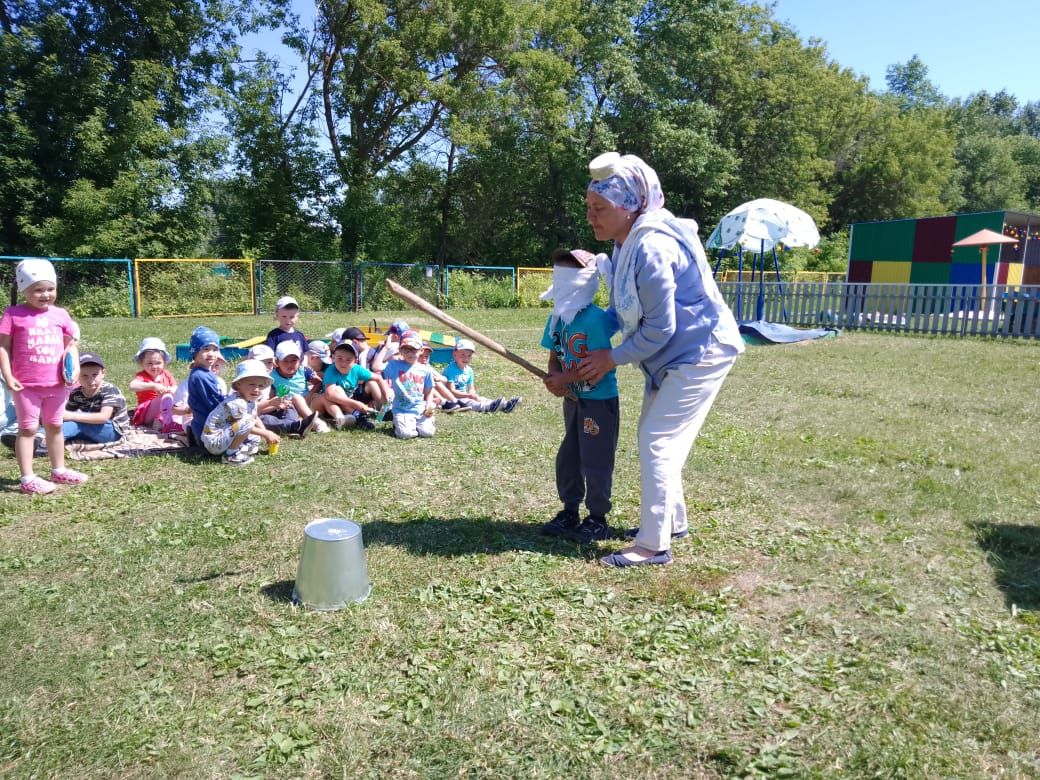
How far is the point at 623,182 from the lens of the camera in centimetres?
372

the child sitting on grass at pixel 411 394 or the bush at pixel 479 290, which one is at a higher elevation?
the bush at pixel 479 290

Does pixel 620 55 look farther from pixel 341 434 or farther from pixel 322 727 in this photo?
pixel 322 727

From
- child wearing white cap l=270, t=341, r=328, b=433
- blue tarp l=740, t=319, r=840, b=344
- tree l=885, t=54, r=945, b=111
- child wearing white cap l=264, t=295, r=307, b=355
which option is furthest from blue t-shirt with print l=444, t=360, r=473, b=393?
tree l=885, t=54, r=945, b=111

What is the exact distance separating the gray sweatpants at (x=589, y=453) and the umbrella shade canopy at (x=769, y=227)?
14.7 metres

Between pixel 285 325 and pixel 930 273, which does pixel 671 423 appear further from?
pixel 930 273

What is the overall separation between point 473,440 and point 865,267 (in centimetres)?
2442

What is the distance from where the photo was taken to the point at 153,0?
2266 centimetres

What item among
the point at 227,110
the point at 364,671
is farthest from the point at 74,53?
the point at 364,671

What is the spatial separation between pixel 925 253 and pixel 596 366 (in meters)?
25.3

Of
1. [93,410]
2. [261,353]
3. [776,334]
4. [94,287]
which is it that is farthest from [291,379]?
[94,287]

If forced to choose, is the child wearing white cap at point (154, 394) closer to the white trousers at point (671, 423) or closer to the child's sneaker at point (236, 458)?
the child's sneaker at point (236, 458)

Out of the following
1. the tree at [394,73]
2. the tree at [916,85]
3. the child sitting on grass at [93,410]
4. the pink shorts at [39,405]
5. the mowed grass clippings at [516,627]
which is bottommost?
the mowed grass clippings at [516,627]

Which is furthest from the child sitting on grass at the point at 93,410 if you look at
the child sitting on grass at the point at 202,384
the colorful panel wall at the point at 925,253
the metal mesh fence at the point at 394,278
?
the colorful panel wall at the point at 925,253

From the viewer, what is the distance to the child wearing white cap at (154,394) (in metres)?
6.94
